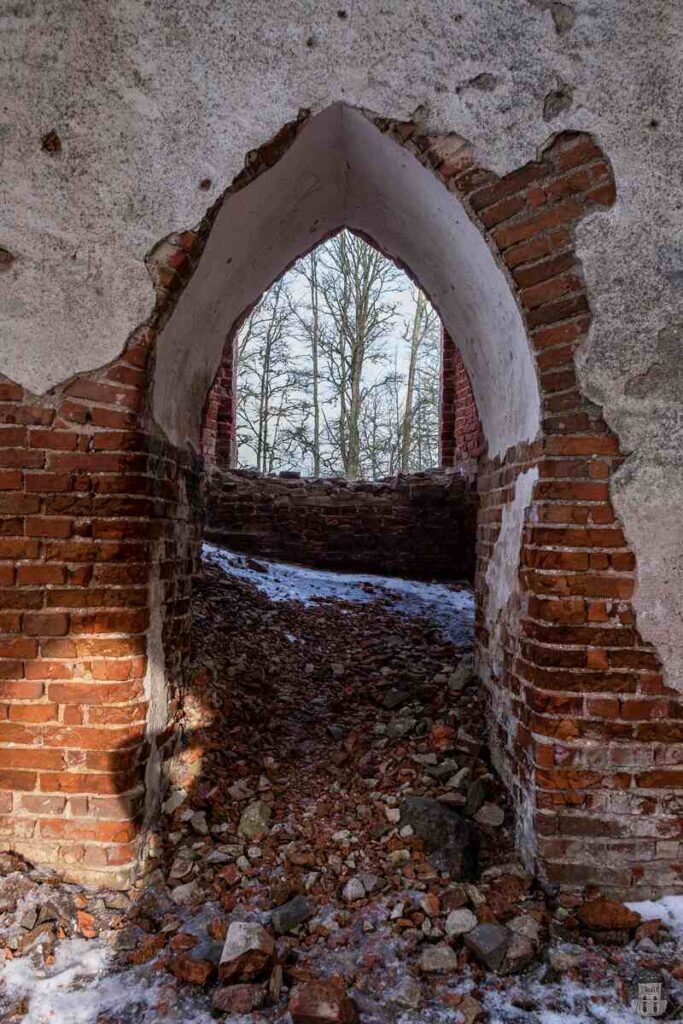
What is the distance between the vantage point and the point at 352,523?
746cm

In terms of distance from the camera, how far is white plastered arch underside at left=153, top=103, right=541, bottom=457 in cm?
256

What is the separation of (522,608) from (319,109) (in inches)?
83.9

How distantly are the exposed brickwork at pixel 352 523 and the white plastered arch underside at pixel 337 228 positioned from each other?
13.2 feet

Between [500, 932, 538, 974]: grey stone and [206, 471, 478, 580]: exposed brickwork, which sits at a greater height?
[206, 471, 478, 580]: exposed brickwork

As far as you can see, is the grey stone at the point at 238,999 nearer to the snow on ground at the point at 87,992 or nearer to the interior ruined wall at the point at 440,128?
the snow on ground at the point at 87,992

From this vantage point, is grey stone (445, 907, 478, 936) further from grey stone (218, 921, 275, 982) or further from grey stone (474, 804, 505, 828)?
grey stone (218, 921, 275, 982)

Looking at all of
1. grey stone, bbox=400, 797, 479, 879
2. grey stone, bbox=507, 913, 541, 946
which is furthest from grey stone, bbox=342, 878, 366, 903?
grey stone, bbox=507, 913, 541, 946

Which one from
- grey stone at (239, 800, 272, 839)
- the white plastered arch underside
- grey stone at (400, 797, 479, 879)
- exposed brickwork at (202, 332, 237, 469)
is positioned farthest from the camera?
exposed brickwork at (202, 332, 237, 469)

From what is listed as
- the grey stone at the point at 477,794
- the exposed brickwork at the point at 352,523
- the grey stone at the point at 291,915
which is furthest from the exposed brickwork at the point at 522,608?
the exposed brickwork at the point at 352,523

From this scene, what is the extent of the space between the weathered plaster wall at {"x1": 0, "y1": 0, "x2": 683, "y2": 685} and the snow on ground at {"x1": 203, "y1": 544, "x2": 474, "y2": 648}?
303 centimetres

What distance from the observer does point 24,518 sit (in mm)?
2342

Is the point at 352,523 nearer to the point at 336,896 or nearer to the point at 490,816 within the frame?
the point at 490,816

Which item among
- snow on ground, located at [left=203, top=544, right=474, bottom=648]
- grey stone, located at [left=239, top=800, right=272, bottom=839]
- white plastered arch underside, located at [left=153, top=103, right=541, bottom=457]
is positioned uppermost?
white plastered arch underside, located at [left=153, top=103, right=541, bottom=457]

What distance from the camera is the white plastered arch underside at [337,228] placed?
8.39ft
